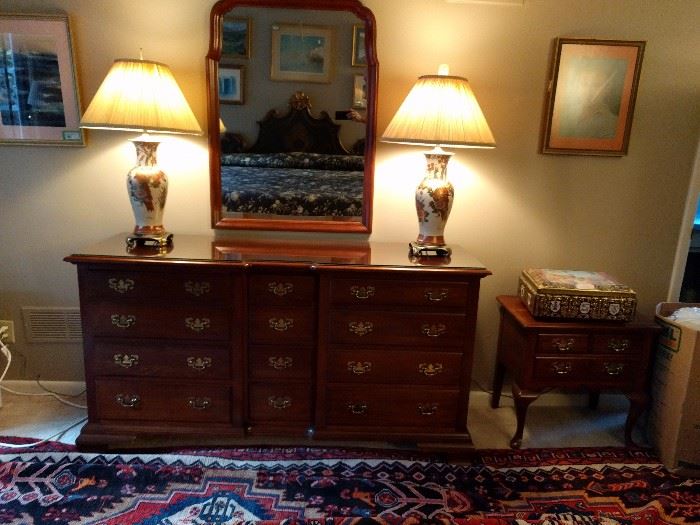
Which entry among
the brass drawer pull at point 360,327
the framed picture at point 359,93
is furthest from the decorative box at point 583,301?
the framed picture at point 359,93

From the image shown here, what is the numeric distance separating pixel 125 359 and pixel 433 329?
1.19 m

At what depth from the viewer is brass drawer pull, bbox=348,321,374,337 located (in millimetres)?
1885

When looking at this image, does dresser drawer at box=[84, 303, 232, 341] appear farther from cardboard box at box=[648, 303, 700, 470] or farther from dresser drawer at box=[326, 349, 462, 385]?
cardboard box at box=[648, 303, 700, 470]

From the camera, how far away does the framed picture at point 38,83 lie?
6.59 ft

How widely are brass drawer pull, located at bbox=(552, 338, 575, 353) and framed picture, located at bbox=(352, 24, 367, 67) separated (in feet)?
4.58

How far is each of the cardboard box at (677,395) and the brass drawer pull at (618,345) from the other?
0.56 feet

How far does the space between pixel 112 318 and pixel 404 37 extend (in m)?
1.63

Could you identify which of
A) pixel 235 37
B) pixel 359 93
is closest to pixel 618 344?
pixel 359 93

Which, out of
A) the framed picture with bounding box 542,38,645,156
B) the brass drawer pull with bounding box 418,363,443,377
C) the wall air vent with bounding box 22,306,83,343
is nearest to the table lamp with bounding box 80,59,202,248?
the wall air vent with bounding box 22,306,83,343

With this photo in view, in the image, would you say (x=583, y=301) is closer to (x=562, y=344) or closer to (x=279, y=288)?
(x=562, y=344)

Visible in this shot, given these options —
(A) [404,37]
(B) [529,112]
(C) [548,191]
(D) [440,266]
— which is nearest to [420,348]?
(D) [440,266]

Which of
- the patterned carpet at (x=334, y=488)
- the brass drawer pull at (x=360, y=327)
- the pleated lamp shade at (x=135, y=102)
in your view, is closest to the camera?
the patterned carpet at (x=334, y=488)

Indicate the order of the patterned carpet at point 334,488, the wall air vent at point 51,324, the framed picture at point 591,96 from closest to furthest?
the patterned carpet at point 334,488 < the framed picture at point 591,96 < the wall air vent at point 51,324

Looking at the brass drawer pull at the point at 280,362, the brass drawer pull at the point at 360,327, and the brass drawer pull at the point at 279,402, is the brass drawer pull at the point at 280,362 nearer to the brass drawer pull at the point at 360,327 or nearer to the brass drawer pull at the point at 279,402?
the brass drawer pull at the point at 279,402
